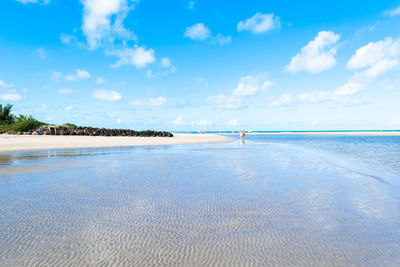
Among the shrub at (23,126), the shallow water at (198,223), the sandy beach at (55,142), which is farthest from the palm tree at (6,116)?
the shallow water at (198,223)

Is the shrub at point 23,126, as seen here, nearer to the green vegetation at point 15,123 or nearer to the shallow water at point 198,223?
the green vegetation at point 15,123

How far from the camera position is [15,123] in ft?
136

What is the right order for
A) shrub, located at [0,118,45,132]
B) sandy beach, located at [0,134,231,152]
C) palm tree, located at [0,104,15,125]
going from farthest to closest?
palm tree, located at [0,104,15,125] → shrub, located at [0,118,45,132] → sandy beach, located at [0,134,231,152]

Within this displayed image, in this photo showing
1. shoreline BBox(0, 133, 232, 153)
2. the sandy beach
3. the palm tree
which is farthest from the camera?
the palm tree

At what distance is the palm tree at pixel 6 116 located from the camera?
50.5 metres

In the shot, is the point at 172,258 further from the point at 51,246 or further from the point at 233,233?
the point at 51,246

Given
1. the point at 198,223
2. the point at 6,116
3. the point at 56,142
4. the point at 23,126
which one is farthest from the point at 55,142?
the point at 6,116

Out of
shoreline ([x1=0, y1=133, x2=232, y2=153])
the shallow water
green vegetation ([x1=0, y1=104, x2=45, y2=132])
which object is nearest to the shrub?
green vegetation ([x1=0, y1=104, x2=45, y2=132])

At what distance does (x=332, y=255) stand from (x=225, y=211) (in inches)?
76.6

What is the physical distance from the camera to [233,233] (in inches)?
134

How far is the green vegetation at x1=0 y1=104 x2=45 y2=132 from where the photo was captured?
125 ft

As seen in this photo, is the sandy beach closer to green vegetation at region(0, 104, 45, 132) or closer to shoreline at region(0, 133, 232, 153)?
shoreline at region(0, 133, 232, 153)

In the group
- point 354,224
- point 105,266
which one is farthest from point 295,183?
point 105,266

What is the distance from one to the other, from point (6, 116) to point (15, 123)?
1395 centimetres
